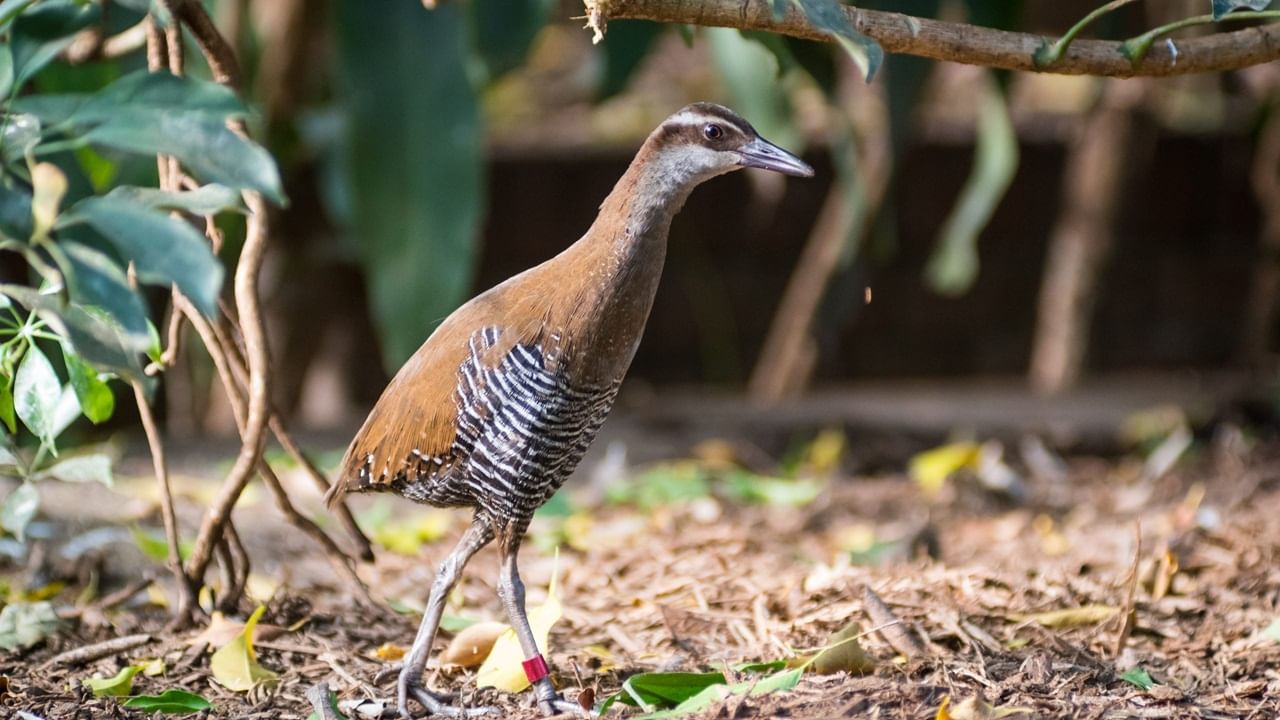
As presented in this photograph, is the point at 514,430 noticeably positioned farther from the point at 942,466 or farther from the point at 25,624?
the point at 942,466

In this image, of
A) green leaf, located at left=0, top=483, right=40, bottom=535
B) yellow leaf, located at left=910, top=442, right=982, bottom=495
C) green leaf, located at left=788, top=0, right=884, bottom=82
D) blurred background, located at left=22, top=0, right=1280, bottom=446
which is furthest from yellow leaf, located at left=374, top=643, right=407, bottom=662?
yellow leaf, located at left=910, top=442, right=982, bottom=495

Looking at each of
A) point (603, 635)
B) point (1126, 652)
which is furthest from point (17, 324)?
point (1126, 652)

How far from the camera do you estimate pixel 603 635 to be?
2.91 meters

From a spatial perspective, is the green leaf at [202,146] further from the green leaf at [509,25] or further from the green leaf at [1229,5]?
the green leaf at [509,25]

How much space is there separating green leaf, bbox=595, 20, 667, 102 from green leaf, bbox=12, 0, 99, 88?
3.14 m

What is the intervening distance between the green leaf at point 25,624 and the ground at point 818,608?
0.03 meters

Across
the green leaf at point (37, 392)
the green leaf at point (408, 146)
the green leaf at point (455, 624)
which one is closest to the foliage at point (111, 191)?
the green leaf at point (37, 392)

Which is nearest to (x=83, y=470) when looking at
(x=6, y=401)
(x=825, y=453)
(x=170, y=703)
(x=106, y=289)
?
(x=6, y=401)

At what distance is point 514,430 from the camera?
7.79 feet

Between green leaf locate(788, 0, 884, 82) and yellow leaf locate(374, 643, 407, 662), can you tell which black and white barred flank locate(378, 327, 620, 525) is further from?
green leaf locate(788, 0, 884, 82)

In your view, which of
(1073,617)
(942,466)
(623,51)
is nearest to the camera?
(1073,617)

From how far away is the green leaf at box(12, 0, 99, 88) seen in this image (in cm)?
176

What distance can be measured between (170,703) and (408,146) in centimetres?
252

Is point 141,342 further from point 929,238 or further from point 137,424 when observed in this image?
point 929,238
